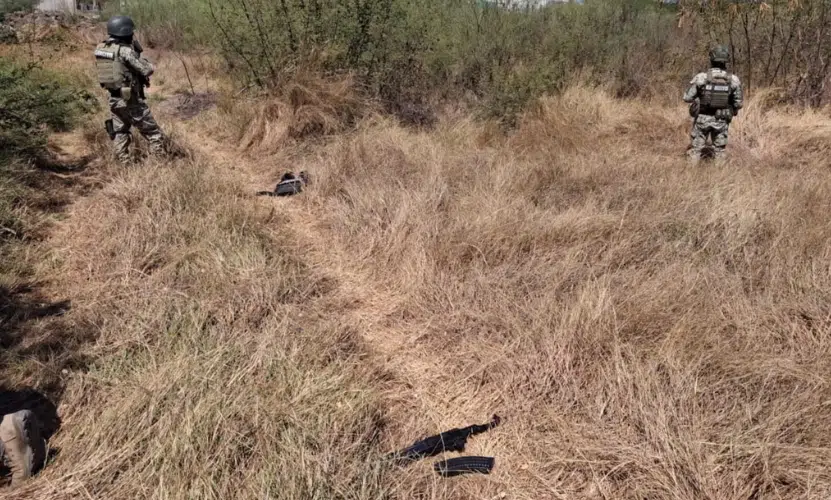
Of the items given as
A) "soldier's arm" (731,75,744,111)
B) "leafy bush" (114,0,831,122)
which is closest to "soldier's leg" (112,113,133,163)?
"leafy bush" (114,0,831,122)

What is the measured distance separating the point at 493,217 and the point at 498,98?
3471 mm

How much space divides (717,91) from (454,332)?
4.38 metres

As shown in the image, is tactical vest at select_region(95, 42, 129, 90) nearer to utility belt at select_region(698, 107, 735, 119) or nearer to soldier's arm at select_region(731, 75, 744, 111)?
utility belt at select_region(698, 107, 735, 119)

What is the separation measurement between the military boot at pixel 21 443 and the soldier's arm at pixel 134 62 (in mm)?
4146

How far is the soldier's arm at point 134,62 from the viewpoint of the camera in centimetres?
511

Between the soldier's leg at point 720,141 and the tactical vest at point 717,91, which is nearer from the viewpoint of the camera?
the tactical vest at point 717,91

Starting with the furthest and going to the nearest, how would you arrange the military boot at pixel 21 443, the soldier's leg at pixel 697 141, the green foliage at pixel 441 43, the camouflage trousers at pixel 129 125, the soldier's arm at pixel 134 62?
the green foliage at pixel 441 43, the soldier's leg at pixel 697 141, the camouflage trousers at pixel 129 125, the soldier's arm at pixel 134 62, the military boot at pixel 21 443

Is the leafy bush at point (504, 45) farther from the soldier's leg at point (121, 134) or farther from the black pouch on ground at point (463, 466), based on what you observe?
the black pouch on ground at point (463, 466)

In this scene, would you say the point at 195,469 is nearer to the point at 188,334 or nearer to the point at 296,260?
the point at 188,334

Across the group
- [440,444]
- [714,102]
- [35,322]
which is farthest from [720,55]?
[35,322]

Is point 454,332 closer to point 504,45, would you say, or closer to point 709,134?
point 709,134

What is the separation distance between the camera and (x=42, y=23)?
503 inches

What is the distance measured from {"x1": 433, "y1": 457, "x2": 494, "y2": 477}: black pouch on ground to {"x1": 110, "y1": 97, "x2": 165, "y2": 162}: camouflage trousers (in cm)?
473

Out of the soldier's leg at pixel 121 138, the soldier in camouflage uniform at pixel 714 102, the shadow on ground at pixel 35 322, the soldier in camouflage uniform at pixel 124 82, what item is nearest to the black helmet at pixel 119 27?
the soldier in camouflage uniform at pixel 124 82
